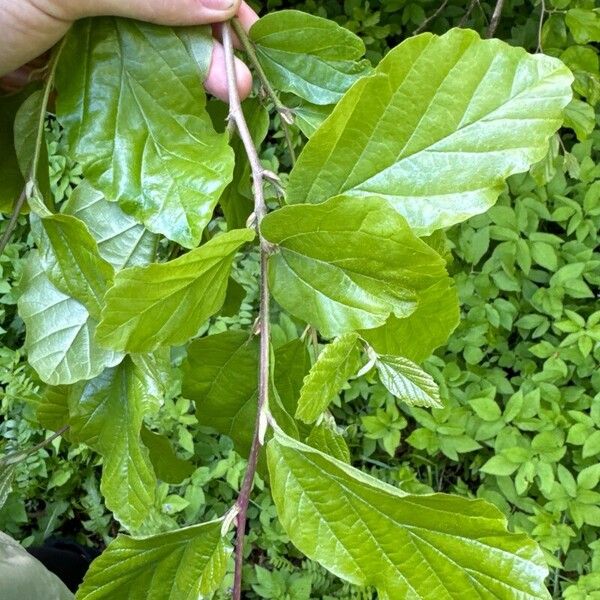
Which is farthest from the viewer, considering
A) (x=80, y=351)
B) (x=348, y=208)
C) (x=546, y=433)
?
(x=546, y=433)

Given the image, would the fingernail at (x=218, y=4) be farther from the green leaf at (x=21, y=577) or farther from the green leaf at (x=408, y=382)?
the green leaf at (x=21, y=577)

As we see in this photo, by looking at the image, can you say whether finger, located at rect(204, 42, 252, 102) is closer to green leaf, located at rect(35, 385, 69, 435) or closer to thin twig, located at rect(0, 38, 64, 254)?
thin twig, located at rect(0, 38, 64, 254)

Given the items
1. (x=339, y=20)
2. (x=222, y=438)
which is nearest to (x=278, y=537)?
(x=222, y=438)

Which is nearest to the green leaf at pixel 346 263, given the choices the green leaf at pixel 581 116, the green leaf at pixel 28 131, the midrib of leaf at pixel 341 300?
the midrib of leaf at pixel 341 300

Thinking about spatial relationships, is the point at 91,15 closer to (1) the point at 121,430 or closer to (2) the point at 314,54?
(2) the point at 314,54

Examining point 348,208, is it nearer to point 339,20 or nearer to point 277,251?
point 277,251

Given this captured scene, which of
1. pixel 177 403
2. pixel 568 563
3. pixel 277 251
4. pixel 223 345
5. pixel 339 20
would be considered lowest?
pixel 568 563

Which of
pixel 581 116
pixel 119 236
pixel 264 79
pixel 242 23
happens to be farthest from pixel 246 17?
pixel 581 116
